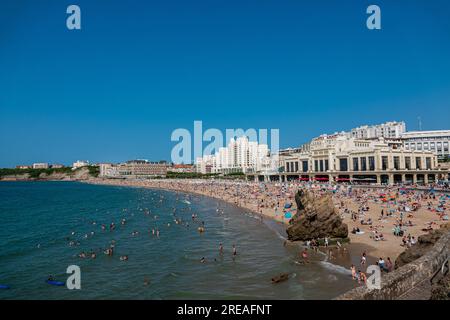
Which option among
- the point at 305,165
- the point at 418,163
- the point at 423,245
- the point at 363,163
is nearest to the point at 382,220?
the point at 423,245

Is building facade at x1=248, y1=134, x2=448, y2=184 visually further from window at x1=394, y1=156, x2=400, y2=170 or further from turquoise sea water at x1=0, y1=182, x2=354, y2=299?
turquoise sea water at x1=0, y1=182, x2=354, y2=299

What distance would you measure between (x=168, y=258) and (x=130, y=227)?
1660 centimetres

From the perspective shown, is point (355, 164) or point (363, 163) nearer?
point (363, 163)

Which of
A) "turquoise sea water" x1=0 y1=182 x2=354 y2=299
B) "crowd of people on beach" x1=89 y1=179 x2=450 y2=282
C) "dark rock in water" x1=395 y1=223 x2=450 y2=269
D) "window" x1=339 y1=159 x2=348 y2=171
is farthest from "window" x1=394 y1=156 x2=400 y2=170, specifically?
→ "dark rock in water" x1=395 y1=223 x2=450 y2=269

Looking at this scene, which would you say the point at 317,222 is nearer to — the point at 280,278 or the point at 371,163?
the point at 280,278

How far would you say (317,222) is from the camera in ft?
85.9

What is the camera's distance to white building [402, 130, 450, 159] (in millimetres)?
117125

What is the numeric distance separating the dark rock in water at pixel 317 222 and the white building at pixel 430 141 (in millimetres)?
110719

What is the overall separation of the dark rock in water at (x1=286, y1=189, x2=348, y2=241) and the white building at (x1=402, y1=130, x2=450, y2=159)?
111m

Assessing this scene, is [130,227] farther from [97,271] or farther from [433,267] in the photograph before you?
[433,267]

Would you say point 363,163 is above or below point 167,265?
above

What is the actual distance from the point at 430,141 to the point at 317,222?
119084 mm

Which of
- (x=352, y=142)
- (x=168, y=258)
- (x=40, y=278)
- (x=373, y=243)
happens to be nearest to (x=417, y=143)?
(x=352, y=142)
